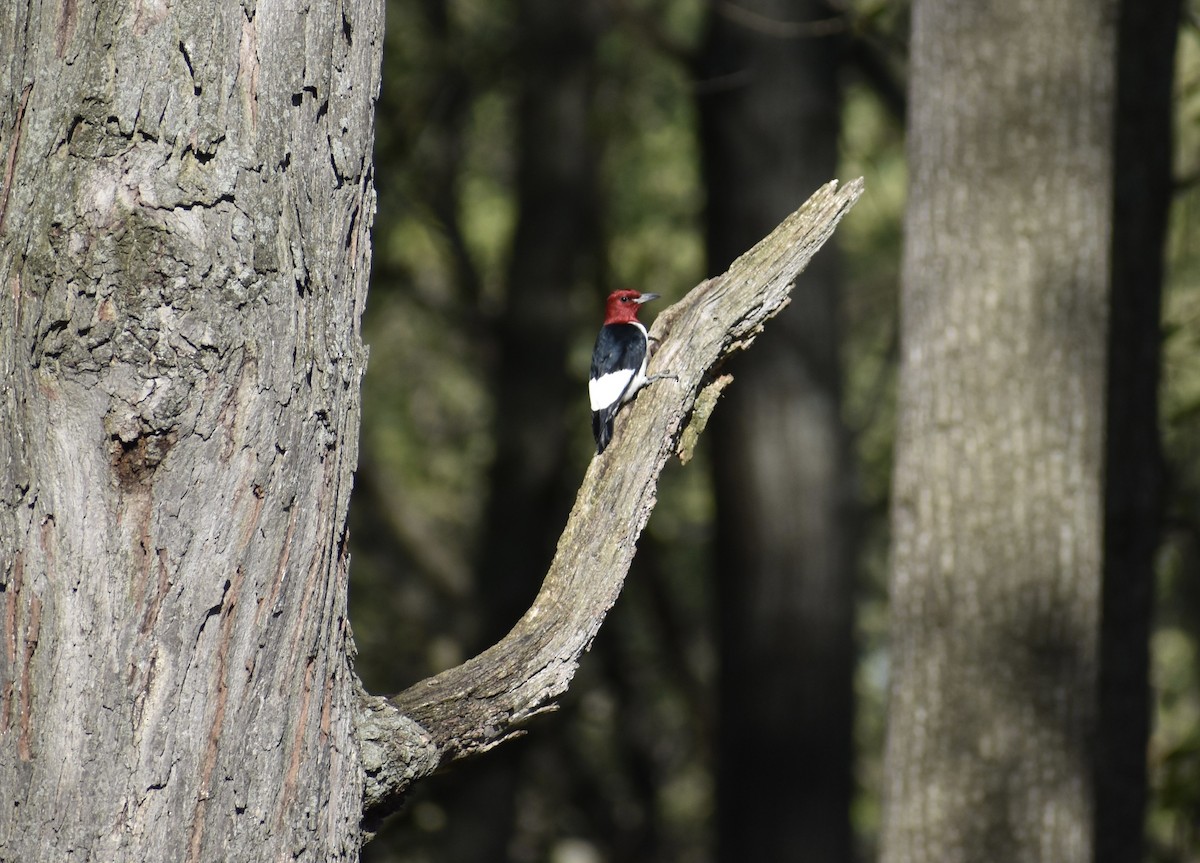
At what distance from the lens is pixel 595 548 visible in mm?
2514

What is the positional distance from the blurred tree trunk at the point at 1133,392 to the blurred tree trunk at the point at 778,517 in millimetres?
1689

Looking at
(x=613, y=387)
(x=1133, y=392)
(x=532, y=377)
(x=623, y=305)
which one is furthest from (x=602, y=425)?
(x=532, y=377)

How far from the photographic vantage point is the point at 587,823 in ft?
38.7

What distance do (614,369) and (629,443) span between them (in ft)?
5.02

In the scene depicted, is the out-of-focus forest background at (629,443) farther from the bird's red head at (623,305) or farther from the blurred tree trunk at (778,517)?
the bird's red head at (623,305)

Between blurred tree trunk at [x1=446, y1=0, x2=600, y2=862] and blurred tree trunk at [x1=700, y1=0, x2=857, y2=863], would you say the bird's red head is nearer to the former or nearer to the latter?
blurred tree trunk at [x1=700, y1=0, x2=857, y2=863]

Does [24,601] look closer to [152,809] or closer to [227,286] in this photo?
[152,809]

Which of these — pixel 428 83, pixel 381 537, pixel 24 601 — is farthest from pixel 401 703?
pixel 428 83

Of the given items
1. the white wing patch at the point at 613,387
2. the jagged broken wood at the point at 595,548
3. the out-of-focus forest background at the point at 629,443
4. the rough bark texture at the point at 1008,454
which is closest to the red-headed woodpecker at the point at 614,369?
the white wing patch at the point at 613,387

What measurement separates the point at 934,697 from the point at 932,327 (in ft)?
3.79

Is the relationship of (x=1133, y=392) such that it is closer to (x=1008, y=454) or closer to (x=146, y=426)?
(x=1008, y=454)

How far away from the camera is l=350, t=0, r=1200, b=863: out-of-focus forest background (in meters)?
6.47

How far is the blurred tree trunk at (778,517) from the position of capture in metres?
6.41

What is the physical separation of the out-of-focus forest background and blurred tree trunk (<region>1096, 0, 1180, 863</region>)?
150 millimetres
